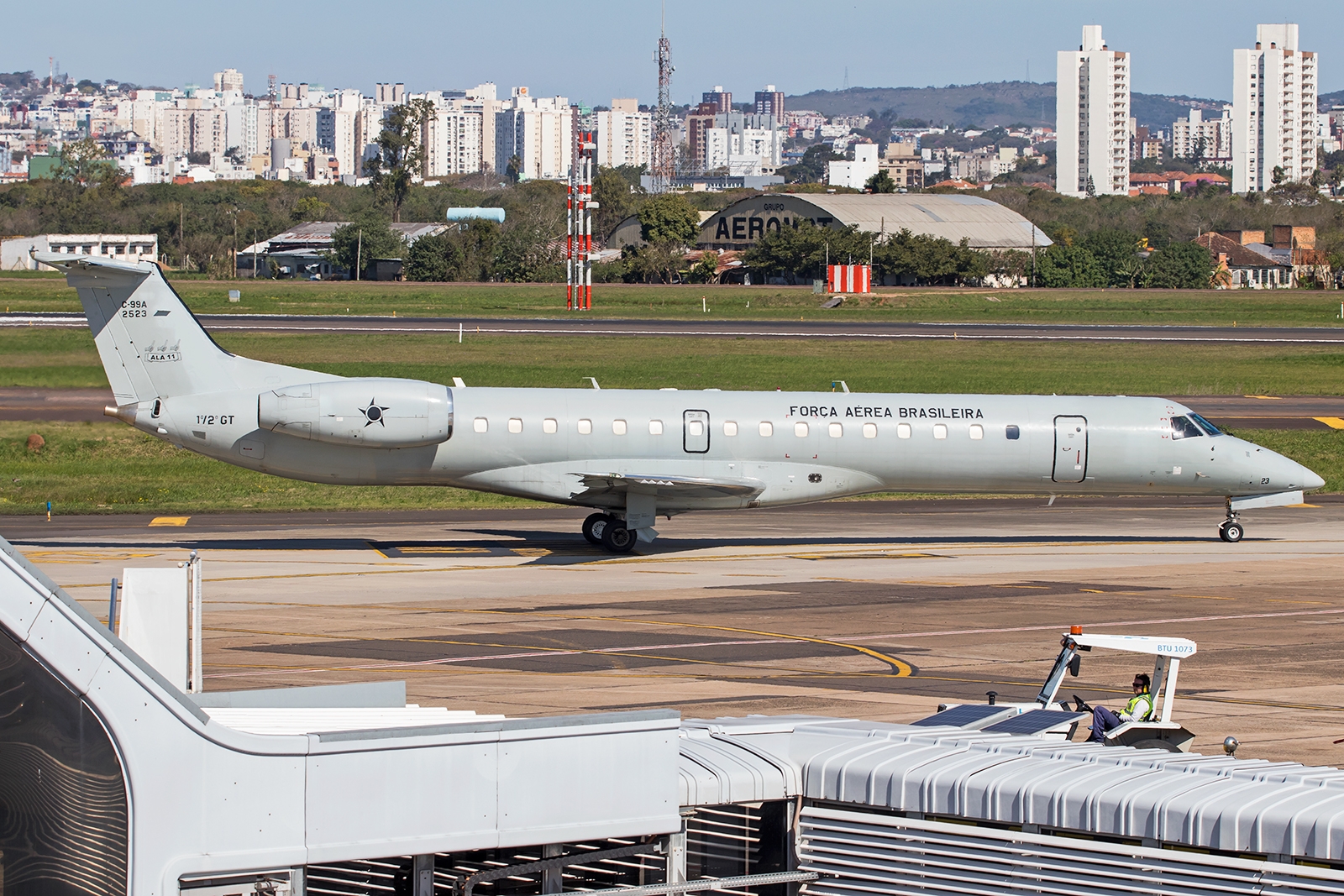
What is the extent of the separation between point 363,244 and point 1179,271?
252 feet

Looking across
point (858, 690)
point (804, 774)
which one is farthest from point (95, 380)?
point (804, 774)

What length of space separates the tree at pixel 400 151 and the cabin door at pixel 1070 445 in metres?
143

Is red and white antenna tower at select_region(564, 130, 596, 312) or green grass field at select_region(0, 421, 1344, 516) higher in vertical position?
red and white antenna tower at select_region(564, 130, 596, 312)

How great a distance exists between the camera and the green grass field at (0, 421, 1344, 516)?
40.0 metres

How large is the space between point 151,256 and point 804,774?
143 metres

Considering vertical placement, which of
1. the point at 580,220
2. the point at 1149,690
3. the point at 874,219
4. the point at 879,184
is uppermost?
the point at 879,184

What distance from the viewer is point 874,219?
147500mm

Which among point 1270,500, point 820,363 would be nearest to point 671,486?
point 1270,500

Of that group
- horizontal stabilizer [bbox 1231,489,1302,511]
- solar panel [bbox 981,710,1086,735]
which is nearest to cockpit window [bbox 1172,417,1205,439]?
horizontal stabilizer [bbox 1231,489,1302,511]

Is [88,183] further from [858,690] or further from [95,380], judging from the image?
[858,690]

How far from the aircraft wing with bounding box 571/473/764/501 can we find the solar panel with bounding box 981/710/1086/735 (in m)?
19.0

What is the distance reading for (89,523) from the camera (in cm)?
3653

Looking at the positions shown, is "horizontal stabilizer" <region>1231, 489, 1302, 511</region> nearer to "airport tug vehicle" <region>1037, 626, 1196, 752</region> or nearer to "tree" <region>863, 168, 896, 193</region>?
"airport tug vehicle" <region>1037, 626, 1196, 752</region>

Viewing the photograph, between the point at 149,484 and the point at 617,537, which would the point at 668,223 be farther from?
the point at 617,537
